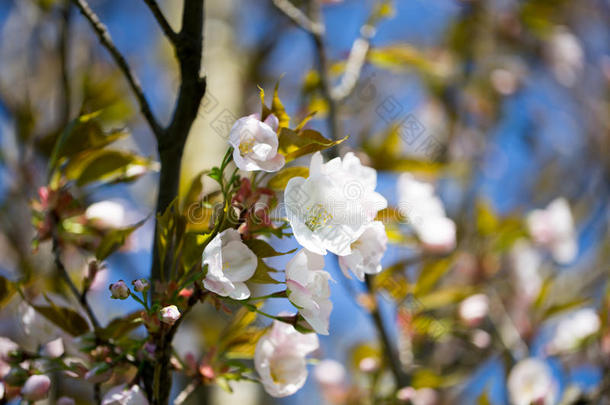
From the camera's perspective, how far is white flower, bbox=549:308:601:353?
1.05m

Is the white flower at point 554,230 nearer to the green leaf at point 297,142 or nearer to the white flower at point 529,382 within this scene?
the white flower at point 529,382

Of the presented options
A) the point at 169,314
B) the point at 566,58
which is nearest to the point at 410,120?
the point at 169,314

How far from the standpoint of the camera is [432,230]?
3.92 feet

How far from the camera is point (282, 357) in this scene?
2.23 ft

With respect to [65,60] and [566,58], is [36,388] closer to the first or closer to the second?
[65,60]

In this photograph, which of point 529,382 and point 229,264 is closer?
point 229,264

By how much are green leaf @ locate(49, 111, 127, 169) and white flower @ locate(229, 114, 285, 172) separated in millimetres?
275

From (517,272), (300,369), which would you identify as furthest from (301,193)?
(517,272)

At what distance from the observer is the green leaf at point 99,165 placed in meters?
0.79

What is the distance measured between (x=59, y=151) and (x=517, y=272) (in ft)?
4.20

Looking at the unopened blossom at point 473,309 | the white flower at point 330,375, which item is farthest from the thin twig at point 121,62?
the unopened blossom at point 473,309

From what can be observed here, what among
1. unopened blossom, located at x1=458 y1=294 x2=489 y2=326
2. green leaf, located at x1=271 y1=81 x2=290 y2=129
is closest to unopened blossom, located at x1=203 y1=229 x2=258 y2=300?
green leaf, located at x1=271 y1=81 x2=290 y2=129

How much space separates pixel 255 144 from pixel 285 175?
Result: 0.22ft

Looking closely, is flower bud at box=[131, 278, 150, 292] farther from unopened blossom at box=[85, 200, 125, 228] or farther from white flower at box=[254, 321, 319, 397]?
unopened blossom at box=[85, 200, 125, 228]
